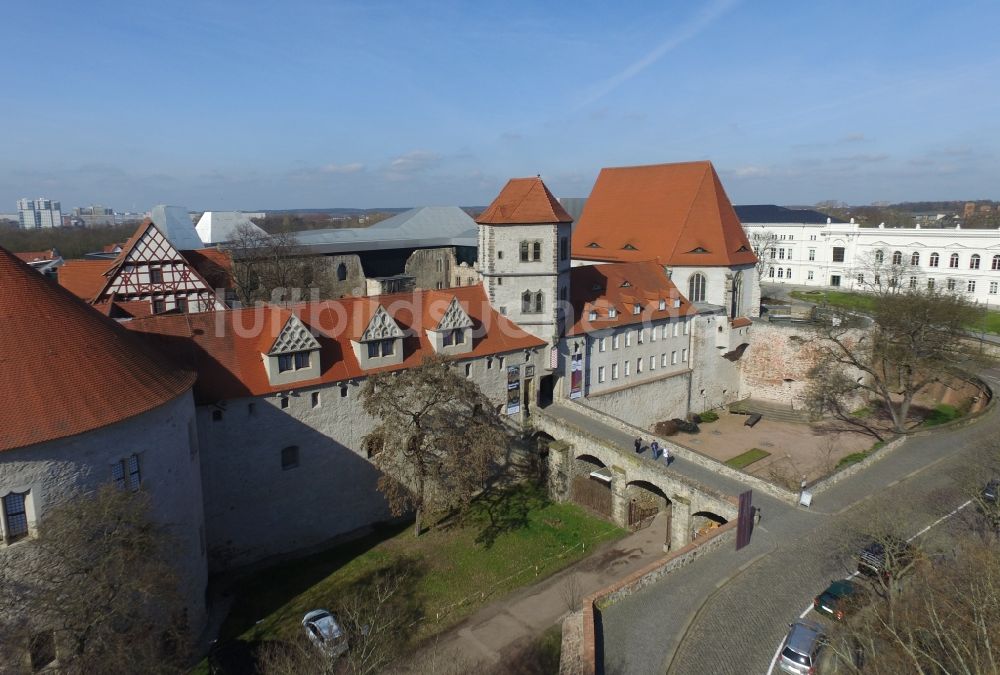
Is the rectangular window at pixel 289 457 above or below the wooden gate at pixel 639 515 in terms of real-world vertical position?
above

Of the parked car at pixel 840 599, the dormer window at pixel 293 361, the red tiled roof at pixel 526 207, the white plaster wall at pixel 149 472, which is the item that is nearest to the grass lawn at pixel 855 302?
the red tiled roof at pixel 526 207

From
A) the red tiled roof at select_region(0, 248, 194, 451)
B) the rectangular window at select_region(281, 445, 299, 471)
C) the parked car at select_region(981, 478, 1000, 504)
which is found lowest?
the parked car at select_region(981, 478, 1000, 504)

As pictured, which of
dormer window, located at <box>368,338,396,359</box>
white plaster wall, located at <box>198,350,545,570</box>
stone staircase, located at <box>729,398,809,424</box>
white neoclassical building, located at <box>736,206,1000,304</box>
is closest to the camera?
white plaster wall, located at <box>198,350,545,570</box>

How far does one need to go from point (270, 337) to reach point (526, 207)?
16549 mm

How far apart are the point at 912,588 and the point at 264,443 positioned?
2512 centimetres

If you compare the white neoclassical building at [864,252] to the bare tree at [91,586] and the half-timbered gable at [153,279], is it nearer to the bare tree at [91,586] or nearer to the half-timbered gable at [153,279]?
the half-timbered gable at [153,279]

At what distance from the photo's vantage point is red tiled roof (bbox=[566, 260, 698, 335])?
42406 millimetres

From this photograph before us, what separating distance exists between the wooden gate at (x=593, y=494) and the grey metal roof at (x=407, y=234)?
33698mm

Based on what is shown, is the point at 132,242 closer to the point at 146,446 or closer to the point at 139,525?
the point at 146,446

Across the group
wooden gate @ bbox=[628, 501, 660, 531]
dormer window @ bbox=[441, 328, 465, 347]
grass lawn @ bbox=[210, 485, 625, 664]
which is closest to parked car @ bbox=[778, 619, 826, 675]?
grass lawn @ bbox=[210, 485, 625, 664]

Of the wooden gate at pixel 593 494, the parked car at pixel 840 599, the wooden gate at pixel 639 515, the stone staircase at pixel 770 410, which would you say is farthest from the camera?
the stone staircase at pixel 770 410

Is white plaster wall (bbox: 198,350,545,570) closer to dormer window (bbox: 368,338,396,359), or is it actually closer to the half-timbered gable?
dormer window (bbox: 368,338,396,359)

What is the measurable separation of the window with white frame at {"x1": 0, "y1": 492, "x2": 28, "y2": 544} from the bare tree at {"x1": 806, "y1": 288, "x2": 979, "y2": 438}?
43.2 metres

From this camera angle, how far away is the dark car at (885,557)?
63.2ft
